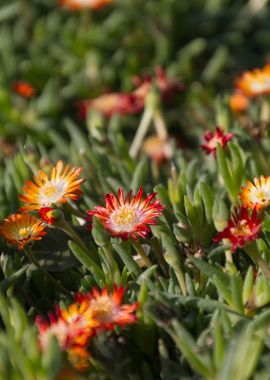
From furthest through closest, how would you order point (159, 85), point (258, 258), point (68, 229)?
point (159, 85), point (68, 229), point (258, 258)

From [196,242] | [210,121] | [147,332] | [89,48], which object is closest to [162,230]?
[196,242]

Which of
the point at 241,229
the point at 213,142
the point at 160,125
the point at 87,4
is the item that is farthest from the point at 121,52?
the point at 241,229

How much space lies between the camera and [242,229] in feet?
3.79

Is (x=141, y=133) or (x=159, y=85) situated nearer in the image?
(x=141, y=133)

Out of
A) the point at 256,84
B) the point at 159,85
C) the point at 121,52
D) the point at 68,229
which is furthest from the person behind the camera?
the point at 121,52

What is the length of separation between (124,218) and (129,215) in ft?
0.05

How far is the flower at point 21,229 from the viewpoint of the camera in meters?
1.27

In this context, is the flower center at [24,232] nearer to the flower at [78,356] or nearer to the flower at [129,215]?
the flower at [129,215]

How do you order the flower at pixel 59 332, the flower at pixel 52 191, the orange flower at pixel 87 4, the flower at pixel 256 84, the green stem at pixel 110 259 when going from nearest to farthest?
the flower at pixel 59 332 → the green stem at pixel 110 259 → the flower at pixel 52 191 → the flower at pixel 256 84 → the orange flower at pixel 87 4

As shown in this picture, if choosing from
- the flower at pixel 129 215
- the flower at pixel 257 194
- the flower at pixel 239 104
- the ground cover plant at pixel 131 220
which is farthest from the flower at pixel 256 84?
the flower at pixel 129 215

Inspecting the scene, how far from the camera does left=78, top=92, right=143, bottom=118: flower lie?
2.18 metres

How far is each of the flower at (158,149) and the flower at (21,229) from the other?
2.37 feet

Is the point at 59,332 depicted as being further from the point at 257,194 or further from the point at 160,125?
the point at 160,125

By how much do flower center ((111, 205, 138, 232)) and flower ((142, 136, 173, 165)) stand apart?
2.49 feet
